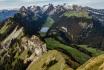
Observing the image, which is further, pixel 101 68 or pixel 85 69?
pixel 85 69

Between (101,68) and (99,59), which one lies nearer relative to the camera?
(101,68)
